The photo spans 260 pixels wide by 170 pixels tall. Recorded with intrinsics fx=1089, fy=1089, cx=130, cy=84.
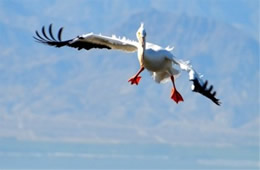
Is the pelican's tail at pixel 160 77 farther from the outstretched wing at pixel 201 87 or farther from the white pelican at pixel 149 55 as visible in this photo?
the outstretched wing at pixel 201 87

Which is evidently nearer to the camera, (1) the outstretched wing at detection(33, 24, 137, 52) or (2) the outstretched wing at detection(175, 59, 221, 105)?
(2) the outstretched wing at detection(175, 59, 221, 105)

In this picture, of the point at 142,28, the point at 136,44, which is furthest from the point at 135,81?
the point at 142,28

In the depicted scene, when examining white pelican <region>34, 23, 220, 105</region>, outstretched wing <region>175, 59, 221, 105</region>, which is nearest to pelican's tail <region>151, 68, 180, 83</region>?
white pelican <region>34, 23, 220, 105</region>

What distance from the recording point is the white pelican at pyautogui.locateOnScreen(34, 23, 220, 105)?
19312 millimetres

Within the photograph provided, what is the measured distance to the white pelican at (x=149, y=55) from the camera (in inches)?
760

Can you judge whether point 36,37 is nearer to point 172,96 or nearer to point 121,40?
point 121,40

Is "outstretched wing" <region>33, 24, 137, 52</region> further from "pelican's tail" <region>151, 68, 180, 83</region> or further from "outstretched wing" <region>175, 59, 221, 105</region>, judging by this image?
"outstretched wing" <region>175, 59, 221, 105</region>

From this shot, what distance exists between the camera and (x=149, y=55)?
2022cm

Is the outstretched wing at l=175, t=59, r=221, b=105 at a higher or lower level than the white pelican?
lower

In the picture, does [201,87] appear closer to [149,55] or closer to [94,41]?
[149,55]

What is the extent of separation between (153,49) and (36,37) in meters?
2.99

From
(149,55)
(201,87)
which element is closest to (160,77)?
(149,55)

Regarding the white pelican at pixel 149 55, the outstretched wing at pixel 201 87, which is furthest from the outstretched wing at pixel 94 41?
the outstretched wing at pixel 201 87

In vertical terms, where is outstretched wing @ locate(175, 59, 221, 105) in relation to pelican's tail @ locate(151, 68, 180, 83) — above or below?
below
